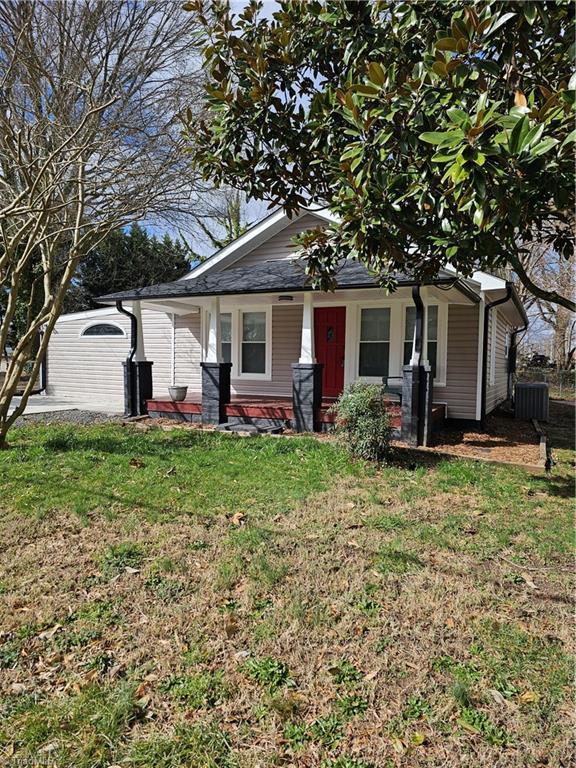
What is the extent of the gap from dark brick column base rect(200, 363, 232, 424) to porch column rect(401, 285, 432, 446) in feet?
12.3

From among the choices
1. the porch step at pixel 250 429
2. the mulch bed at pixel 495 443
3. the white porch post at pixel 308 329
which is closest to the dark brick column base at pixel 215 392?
the porch step at pixel 250 429

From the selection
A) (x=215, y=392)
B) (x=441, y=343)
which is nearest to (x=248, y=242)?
(x=215, y=392)

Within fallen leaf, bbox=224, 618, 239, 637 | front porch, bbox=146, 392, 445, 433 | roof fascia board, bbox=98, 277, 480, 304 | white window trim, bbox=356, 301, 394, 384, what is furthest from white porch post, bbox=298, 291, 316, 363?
fallen leaf, bbox=224, 618, 239, 637

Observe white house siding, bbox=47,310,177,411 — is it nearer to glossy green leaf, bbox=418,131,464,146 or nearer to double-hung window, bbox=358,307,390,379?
double-hung window, bbox=358,307,390,379

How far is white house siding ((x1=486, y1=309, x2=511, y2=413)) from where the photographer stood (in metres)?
11.0

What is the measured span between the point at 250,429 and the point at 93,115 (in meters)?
5.79

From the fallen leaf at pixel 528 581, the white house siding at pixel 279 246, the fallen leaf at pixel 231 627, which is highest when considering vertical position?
the white house siding at pixel 279 246

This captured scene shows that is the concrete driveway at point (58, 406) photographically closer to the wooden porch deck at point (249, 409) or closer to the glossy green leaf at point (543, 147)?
the wooden porch deck at point (249, 409)

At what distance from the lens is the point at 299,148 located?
14.3ft

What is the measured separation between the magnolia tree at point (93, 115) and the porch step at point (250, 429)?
3.53 metres

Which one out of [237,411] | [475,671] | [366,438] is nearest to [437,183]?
[475,671]

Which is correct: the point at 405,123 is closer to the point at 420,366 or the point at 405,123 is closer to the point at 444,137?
the point at 444,137

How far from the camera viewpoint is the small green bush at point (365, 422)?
634 centimetres

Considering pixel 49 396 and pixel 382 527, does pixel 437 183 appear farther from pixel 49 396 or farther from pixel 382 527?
pixel 49 396
